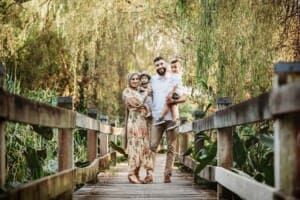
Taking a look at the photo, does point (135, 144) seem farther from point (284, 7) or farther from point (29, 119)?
point (29, 119)

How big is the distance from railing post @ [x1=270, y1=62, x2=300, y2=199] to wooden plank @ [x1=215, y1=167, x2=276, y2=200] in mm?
162

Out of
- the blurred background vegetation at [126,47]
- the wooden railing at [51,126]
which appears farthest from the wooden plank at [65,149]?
the blurred background vegetation at [126,47]

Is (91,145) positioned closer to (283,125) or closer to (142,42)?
(283,125)

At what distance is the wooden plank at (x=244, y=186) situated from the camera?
3031 mm

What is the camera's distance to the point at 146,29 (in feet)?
38.3

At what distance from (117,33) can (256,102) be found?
28.1 feet

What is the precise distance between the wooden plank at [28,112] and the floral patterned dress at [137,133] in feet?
10.3

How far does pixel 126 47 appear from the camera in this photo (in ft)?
44.9

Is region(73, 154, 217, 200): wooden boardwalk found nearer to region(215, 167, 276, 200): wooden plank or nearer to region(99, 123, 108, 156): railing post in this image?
region(215, 167, 276, 200): wooden plank

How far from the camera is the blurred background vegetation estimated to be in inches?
252

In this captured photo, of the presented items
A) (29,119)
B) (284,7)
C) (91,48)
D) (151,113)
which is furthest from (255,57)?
(91,48)

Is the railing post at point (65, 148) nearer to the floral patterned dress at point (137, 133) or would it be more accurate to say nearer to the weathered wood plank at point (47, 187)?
the weathered wood plank at point (47, 187)

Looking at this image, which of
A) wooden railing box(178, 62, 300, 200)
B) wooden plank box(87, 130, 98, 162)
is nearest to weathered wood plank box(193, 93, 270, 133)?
wooden railing box(178, 62, 300, 200)

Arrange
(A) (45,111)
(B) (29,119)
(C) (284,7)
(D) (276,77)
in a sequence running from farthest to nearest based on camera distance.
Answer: (C) (284,7) → (A) (45,111) → (B) (29,119) → (D) (276,77)
